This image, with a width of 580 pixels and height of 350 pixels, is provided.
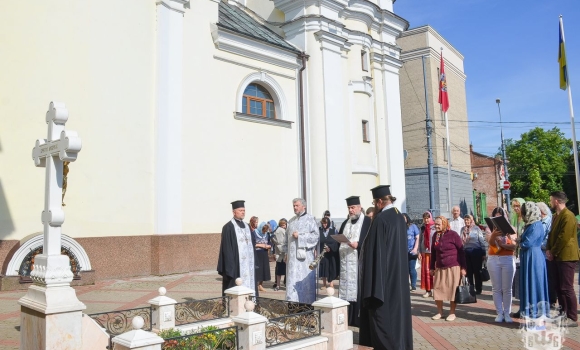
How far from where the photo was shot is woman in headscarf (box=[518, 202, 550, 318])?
714cm

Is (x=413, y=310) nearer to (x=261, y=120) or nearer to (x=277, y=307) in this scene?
(x=277, y=307)

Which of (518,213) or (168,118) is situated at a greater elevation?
(168,118)

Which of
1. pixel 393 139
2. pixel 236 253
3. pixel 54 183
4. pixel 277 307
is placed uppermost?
pixel 393 139

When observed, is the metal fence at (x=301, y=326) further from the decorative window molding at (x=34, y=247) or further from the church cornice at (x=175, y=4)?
the church cornice at (x=175, y=4)

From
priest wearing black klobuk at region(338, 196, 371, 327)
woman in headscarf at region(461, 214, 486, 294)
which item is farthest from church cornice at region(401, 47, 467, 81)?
priest wearing black klobuk at region(338, 196, 371, 327)

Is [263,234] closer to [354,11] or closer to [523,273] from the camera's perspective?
[523,273]

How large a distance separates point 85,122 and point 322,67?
31.1 ft

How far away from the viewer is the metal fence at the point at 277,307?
20.9 ft

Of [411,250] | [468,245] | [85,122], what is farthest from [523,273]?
[85,122]

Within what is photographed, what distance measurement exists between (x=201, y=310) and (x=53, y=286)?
2.20 m

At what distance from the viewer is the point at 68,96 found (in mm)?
12062

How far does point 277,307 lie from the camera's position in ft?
22.1

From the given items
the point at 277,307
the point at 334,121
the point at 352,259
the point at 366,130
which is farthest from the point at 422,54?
the point at 277,307

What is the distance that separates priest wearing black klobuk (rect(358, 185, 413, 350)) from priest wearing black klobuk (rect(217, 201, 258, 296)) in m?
2.69
